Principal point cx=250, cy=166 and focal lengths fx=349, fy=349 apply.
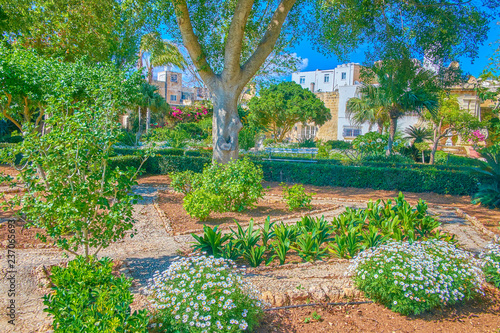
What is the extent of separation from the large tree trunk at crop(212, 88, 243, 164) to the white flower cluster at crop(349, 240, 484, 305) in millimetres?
6028

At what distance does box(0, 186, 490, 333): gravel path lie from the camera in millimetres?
3164

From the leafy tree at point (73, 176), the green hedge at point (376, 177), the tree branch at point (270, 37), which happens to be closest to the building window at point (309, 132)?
the green hedge at point (376, 177)

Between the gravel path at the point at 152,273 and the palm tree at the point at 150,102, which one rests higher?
the palm tree at the point at 150,102

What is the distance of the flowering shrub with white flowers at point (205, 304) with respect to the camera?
2438 millimetres

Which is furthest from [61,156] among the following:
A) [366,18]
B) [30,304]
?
[366,18]

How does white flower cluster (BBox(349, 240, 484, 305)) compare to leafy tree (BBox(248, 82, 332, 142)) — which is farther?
leafy tree (BBox(248, 82, 332, 142))

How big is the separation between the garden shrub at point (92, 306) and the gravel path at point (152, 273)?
0.36 metres

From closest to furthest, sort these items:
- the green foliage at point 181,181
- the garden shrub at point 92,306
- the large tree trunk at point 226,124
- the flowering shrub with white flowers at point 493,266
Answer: the garden shrub at point 92,306
the flowering shrub with white flowers at point 493,266
the green foliage at point 181,181
the large tree trunk at point 226,124

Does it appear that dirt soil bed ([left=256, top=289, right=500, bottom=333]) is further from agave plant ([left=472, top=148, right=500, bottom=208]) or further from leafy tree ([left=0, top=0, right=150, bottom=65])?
leafy tree ([left=0, top=0, right=150, bottom=65])

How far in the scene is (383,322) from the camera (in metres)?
3.08

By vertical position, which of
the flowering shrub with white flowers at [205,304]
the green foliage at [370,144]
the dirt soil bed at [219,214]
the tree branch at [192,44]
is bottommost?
the dirt soil bed at [219,214]

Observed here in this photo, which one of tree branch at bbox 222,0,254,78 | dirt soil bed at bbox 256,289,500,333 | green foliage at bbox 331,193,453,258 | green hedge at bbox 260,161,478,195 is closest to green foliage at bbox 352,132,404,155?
green hedge at bbox 260,161,478,195

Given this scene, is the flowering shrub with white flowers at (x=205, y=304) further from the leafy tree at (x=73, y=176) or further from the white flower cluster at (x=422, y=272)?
the white flower cluster at (x=422, y=272)

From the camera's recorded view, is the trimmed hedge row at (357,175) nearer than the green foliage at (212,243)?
No
